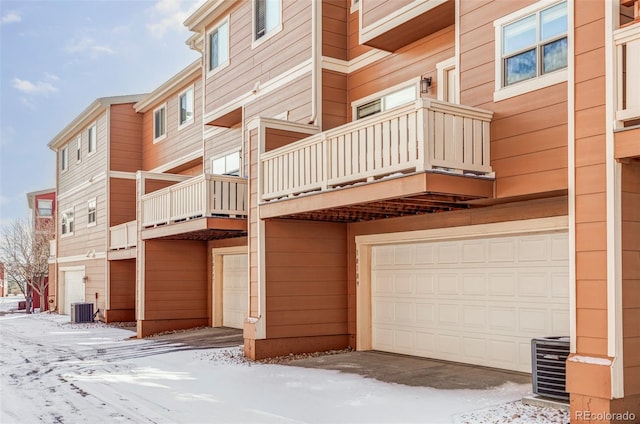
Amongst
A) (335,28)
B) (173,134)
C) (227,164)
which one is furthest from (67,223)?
(335,28)

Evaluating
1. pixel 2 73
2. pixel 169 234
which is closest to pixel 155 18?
pixel 2 73

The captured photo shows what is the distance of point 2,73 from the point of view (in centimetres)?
18025

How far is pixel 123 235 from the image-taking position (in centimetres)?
2164

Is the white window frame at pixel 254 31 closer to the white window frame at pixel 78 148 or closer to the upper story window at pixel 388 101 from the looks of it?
the upper story window at pixel 388 101

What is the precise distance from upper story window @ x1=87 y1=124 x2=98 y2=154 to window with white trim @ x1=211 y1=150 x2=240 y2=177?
9.71m

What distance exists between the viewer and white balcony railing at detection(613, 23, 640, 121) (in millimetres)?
6707

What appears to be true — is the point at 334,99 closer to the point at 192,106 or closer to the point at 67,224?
the point at 192,106

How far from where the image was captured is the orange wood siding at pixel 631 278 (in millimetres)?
6875

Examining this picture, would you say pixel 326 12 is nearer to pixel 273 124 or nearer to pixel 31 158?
pixel 273 124

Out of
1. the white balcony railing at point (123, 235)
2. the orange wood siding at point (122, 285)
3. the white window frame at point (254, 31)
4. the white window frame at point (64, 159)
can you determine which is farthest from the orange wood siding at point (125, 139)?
the white window frame at point (254, 31)

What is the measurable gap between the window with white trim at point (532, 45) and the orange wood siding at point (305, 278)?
5209mm

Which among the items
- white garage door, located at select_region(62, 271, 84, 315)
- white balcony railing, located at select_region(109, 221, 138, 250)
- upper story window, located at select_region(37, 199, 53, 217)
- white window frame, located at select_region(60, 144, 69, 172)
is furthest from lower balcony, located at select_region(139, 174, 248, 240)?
upper story window, located at select_region(37, 199, 53, 217)

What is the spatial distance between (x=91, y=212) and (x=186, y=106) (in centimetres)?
780

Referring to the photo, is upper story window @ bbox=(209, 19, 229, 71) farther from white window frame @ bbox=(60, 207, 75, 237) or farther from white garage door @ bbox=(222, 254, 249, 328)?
white window frame @ bbox=(60, 207, 75, 237)
